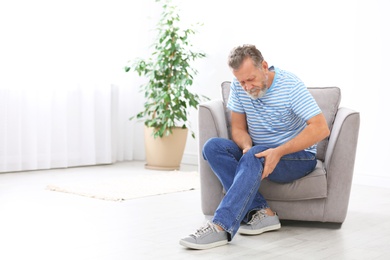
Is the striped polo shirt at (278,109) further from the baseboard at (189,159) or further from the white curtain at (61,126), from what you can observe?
the baseboard at (189,159)

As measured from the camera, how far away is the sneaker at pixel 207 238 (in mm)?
2656

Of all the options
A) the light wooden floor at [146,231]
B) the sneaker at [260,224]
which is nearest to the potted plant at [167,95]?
the light wooden floor at [146,231]

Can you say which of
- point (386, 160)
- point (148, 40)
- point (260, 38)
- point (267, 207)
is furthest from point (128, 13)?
point (267, 207)

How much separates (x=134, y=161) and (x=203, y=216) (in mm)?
2629

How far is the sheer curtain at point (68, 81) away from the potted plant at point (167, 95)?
1.26 feet

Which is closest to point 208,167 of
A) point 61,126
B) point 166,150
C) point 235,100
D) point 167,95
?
point 235,100

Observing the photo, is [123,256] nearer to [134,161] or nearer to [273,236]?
[273,236]

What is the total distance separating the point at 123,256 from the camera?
2553mm

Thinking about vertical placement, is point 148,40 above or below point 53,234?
above

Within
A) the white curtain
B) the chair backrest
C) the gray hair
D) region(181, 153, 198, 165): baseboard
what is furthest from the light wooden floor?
→ region(181, 153, 198, 165): baseboard

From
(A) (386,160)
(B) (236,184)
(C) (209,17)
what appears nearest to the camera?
(B) (236,184)

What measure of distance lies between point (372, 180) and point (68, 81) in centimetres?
257

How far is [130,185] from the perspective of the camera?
4.41 meters

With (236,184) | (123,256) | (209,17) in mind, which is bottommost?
(123,256)
